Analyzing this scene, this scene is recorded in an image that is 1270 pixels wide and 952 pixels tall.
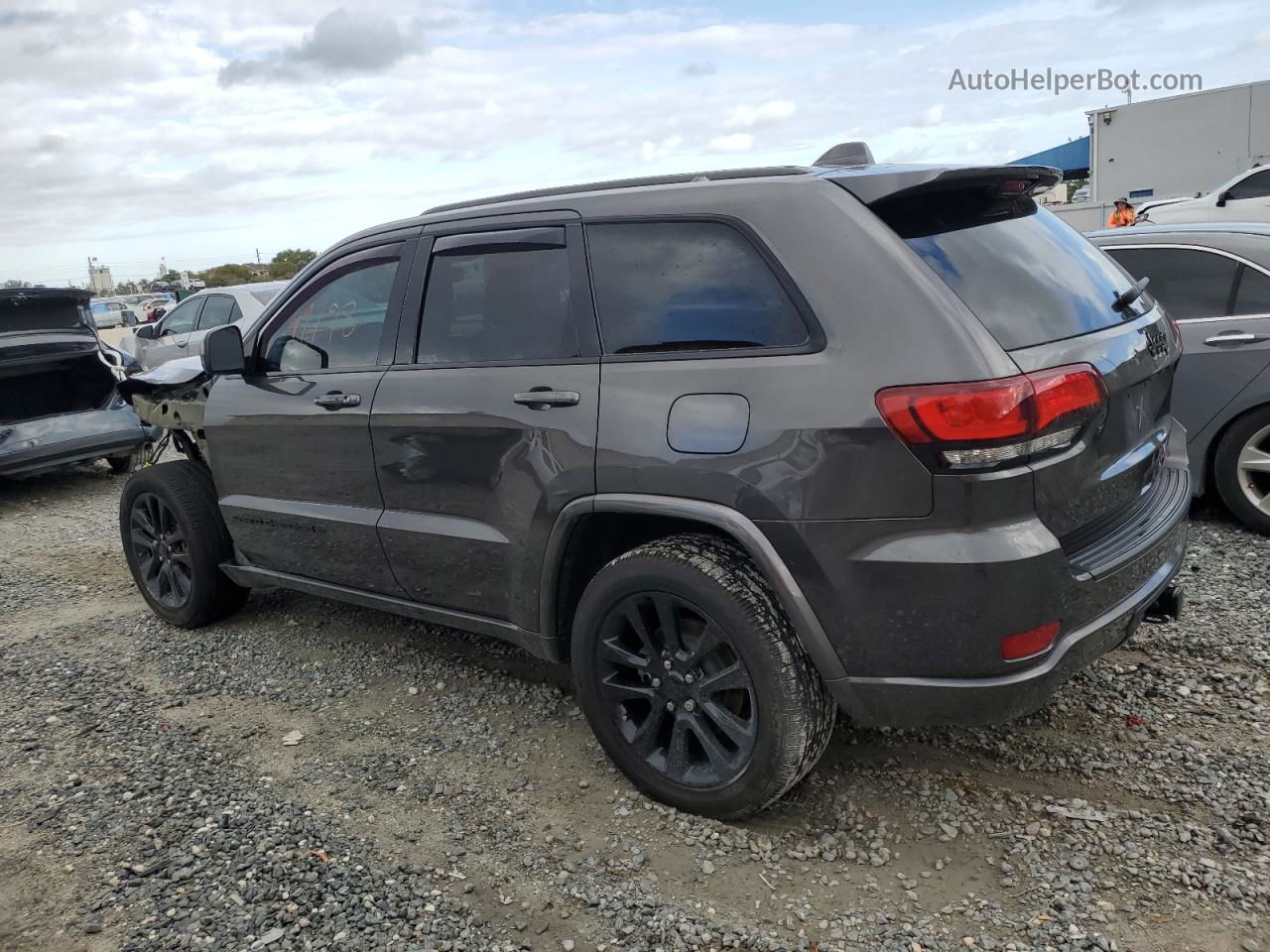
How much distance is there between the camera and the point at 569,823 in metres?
2.96

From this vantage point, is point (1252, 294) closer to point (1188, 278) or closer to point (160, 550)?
point (1188, 278)

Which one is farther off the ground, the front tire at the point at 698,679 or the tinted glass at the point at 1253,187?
the tinted glass at the point at 1253,187

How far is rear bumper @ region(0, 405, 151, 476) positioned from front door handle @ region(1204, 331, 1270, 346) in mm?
7874

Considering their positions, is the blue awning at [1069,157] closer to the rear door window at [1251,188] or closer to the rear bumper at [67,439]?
the rear door window at [1251,188]

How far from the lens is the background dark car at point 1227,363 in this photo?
4902 millimetres

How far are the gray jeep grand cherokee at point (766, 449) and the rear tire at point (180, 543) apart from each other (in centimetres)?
126

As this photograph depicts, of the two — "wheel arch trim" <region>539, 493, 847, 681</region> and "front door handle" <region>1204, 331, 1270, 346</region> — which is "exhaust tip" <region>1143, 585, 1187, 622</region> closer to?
"wheel arch trim" <region>539, 493, 847, 681</region>

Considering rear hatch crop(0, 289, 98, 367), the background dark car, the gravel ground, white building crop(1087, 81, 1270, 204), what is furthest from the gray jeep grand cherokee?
white building crop(1087, 81, 1270, 204)

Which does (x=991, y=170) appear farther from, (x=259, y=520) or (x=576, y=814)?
(x=259, y=520)

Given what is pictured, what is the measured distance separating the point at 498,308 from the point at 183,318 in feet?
35.9

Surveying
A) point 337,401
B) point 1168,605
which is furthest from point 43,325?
point 1168,605

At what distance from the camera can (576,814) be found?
118 inches

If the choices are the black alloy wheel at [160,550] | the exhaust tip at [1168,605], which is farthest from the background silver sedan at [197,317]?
the exhaust tip at [1168,605]

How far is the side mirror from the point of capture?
13.2 ft
